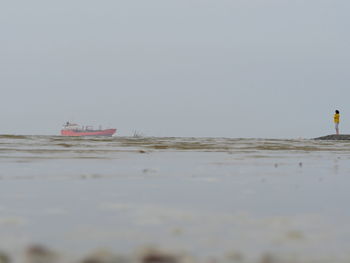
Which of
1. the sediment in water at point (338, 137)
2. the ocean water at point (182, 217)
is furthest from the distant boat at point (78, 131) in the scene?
the ocean water at point (182, 217)

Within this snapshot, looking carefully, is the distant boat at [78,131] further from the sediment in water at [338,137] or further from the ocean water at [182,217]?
the ocean water at [182,217]

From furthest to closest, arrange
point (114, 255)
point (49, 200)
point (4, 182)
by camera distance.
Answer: point (4, 182) < point (49, 200) < point (114, 255)

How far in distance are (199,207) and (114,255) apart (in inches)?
74.9

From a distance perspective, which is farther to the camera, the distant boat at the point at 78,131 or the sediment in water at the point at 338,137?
the distant boat at the point at 78,131

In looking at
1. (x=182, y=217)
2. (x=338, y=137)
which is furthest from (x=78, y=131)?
(x=182, y=217)

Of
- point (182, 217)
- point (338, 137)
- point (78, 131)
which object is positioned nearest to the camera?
point (182, 217)

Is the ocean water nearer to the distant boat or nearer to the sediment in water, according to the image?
the sediment in water

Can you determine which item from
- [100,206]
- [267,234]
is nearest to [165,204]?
[100,206]

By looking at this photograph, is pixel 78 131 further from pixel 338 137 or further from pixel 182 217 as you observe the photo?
pixel 182 217

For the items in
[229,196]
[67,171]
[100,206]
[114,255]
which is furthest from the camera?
[67,171]

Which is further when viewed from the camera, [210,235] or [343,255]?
[210,235]

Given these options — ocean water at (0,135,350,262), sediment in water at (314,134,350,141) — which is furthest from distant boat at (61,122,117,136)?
ocean water at (0,135,350,262)

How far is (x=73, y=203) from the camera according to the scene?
4625 millimetres

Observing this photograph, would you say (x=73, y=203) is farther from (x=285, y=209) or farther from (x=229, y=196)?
(x=285, y=209)
